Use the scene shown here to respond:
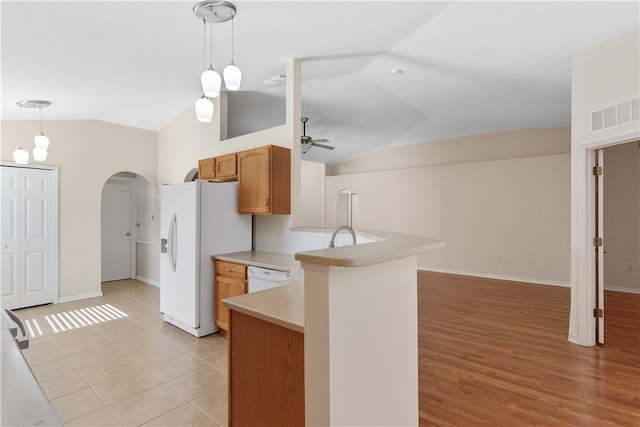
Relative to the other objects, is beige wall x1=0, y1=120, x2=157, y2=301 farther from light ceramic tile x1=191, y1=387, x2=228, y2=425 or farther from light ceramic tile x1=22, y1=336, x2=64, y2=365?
light ceramic tile x1=191, y1=387, x2=228, y2=425

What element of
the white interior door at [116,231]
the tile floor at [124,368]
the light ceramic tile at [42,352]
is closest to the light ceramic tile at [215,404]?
the tile floor at [124,368]

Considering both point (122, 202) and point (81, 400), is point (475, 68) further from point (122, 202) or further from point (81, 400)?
point (122, 202)

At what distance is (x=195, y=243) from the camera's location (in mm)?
3781

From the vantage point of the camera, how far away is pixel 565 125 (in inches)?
242

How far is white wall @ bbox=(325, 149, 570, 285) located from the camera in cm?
604

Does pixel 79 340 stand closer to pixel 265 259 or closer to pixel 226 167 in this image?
pixel 265 259

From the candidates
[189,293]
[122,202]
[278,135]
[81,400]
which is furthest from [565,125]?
[122,202]

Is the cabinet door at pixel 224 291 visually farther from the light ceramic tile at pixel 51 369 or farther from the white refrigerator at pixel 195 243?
the light ceramic tile at pixel 51 369

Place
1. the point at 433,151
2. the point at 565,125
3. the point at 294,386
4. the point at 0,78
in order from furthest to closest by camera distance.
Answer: the point at 433,151
the point at 565,125
the point at 0,78
the point at 294,386

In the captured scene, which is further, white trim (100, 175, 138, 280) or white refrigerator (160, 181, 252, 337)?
white trim (100, 175, 138, 280)

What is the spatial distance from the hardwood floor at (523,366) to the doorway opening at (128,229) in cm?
526

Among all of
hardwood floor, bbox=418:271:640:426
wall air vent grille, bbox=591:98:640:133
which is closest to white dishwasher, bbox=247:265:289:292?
hardwood floor, bbox=418:271:640:426

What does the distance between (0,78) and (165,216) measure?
204 cm

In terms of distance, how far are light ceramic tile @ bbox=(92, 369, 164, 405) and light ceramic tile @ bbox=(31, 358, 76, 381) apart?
499 millimetres
